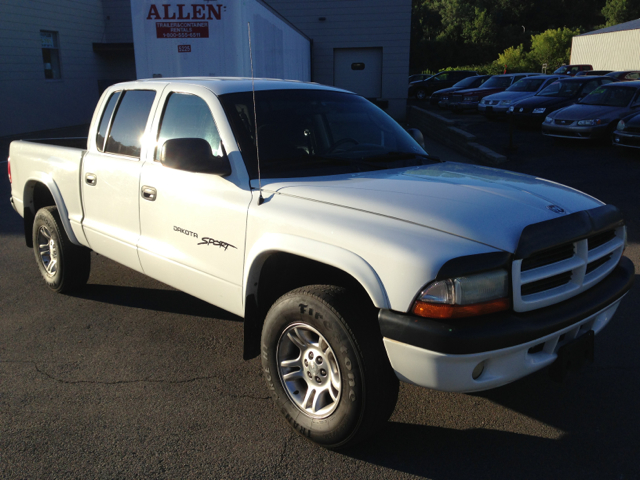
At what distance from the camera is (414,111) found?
2466 cm

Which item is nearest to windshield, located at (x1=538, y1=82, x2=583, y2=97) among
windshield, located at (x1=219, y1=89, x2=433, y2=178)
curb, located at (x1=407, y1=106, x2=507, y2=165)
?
curb, located at (x1=407, y1=106, x2=507, y2=165)

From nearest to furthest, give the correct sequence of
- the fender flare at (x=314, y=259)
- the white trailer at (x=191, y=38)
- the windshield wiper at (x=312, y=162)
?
the fender flare at (x=314, y=259), the windshield wiper at (x=312, y=162), the white trailer at (x=191, y=38)

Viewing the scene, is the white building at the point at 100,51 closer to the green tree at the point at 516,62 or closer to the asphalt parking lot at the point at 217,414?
the asphalt parking lot at the point at 217,414

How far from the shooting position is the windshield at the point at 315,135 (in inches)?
136

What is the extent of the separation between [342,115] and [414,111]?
21.5m

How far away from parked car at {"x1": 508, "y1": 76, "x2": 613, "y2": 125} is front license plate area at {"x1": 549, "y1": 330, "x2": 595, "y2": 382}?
50.5 ft

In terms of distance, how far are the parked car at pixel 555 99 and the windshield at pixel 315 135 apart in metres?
14.2

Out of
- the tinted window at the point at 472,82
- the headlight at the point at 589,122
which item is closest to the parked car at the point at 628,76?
the tinted window at the point at 472,82

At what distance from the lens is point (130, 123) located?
4.27m

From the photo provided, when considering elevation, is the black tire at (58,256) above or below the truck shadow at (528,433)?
above

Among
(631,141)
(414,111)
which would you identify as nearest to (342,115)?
(631,141)

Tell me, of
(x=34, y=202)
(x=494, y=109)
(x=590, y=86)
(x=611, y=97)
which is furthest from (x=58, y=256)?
(x=494, y=109)

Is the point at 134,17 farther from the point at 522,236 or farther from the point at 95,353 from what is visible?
the point at 522,236

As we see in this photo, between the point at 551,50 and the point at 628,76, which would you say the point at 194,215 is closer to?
the point at 628,76
